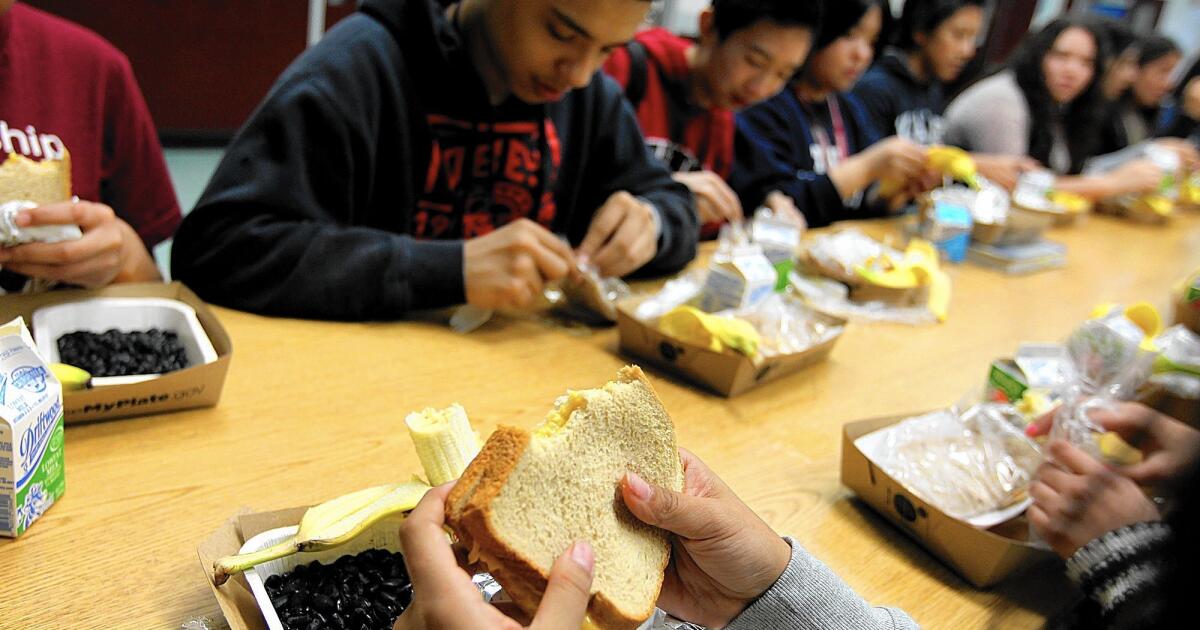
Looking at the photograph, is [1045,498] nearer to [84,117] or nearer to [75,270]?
[75,270]

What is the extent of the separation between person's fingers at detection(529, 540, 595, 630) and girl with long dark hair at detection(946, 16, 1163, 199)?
3.63 meters

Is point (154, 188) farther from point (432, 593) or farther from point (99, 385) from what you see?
point (432, 593)

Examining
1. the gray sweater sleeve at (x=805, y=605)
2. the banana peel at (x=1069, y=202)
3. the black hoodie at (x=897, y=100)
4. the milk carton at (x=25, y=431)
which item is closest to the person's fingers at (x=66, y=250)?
the milk carton at (x=25, y=431)

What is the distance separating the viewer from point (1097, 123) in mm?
4238

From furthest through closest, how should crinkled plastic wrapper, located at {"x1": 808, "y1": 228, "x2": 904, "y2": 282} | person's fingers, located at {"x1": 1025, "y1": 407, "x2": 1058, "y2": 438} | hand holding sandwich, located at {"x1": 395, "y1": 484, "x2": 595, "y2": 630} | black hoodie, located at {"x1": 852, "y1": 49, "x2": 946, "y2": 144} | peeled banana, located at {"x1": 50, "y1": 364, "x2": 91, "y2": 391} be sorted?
black hoodie, located at {"x1": 852, "y1": 49, "x2": 946, "y2": 144}, crinkled plastic wrapper, located at {"x1": 808, "y1": 228, "x2": 904, "y2": 282}, person's fingers, located at {"x1": 1025, "y1": 407, "x2": 1058, "y2": 438}, peeled banana, located at {"x1": 50, "y1": 364, "x2": 91, "y2": 391}, hand holding sandwich, located at {"x1": 395, "y1": 484, "x2": 595, "y2": 630}

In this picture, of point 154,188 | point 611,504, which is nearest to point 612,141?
point 154,188

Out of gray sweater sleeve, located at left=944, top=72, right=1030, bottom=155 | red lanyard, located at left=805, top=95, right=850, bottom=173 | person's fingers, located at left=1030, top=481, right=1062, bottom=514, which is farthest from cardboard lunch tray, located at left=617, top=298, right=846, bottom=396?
gray sweater sleeve, located at left=944, top=72, right=1030, bottom=155

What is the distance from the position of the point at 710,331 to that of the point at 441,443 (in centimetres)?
62

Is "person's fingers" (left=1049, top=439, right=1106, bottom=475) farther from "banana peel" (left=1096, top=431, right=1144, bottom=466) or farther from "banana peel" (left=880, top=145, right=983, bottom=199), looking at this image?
"banana peel" (left=880, top=145, right=983, bottom=199)

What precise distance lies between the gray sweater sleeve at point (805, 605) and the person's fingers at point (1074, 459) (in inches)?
16.0

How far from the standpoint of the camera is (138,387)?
97cm

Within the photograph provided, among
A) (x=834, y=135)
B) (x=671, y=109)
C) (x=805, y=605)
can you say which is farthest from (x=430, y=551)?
(x=834, y=135)

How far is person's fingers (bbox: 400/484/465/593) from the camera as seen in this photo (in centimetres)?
56

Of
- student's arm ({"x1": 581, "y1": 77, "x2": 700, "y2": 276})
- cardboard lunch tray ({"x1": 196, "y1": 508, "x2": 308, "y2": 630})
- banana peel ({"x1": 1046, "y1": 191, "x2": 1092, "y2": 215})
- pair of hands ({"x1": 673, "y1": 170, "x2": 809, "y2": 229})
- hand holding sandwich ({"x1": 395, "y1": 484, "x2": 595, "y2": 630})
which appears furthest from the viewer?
banana peel ({"x1": 1046, "y1": 191, "x2": 1092, "y2": 215})
